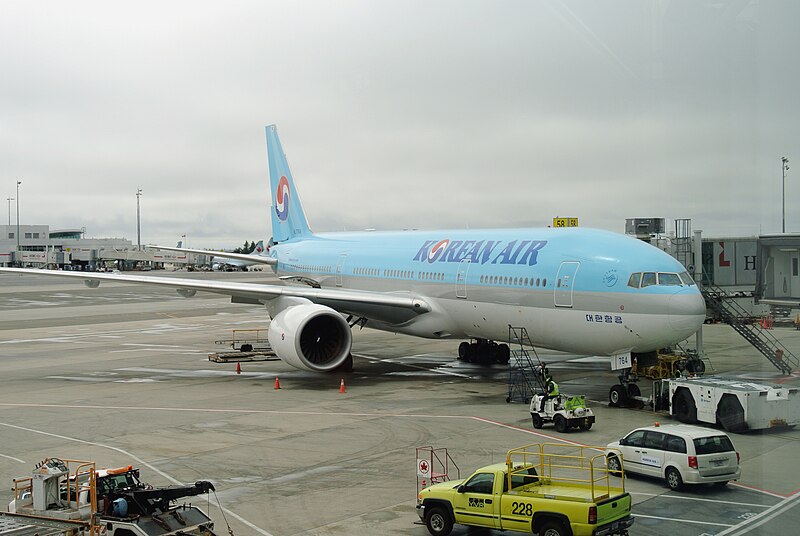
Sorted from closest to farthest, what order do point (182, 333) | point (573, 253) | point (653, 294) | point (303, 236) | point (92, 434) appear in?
point (92, 434) < point (653, 294) < point (573, 253) < point (303, 236) < point (182, 333)

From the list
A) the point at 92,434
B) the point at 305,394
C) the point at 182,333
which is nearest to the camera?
the point at 92,434

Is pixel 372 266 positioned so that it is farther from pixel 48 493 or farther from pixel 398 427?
pixel 48 493

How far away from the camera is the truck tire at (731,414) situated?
1759cm

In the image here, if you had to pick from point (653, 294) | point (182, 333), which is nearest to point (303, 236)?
point (182, 333)

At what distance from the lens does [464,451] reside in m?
16.6

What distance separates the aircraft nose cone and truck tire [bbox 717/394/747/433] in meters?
2.45

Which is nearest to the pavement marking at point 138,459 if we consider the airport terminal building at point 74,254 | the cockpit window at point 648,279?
the cockpit window at point 648,279

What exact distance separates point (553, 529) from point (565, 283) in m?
11.6

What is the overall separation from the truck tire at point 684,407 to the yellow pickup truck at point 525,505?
24.3 ft

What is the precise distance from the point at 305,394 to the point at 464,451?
8.85 meters

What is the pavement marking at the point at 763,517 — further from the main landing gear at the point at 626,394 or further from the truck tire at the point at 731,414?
the main landing gear at the point at 626,394

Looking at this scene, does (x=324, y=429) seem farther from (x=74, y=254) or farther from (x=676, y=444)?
(x=74, y=254)

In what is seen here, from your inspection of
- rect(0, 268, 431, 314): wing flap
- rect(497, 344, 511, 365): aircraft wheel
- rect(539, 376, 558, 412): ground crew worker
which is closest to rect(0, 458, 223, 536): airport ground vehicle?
rect(539, 376, 558, 412): ground crew worker

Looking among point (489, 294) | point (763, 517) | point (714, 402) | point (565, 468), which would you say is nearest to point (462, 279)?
point (489, 294)
